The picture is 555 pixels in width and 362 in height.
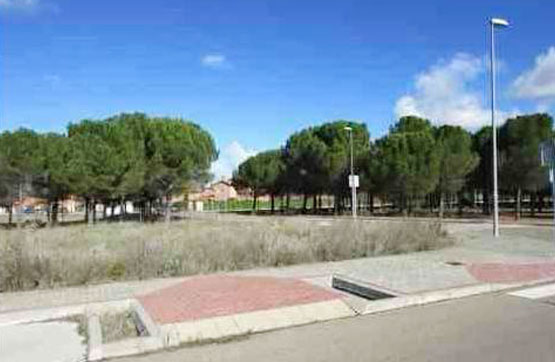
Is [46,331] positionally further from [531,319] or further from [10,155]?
[10,155]

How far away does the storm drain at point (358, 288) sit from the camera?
1163cm

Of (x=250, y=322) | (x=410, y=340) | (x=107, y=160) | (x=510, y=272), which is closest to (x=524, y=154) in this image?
(x=107, y=160)

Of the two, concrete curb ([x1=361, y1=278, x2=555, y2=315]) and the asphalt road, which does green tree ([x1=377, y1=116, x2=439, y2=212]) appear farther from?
the asphalt road

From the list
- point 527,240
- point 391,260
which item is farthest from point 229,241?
point 527,240

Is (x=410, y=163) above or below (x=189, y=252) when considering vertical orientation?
above

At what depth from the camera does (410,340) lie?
8.44 m

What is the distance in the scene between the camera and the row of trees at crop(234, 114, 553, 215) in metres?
52.7

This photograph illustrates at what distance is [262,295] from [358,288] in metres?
1.83

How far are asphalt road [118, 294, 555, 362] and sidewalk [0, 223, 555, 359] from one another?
37 centimetres

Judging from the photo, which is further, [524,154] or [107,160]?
[524,154]

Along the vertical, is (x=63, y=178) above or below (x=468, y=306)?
above

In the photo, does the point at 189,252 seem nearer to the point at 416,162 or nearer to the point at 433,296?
the point at 433,296

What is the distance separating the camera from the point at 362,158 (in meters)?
68.2

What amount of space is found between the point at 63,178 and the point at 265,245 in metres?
35.4
